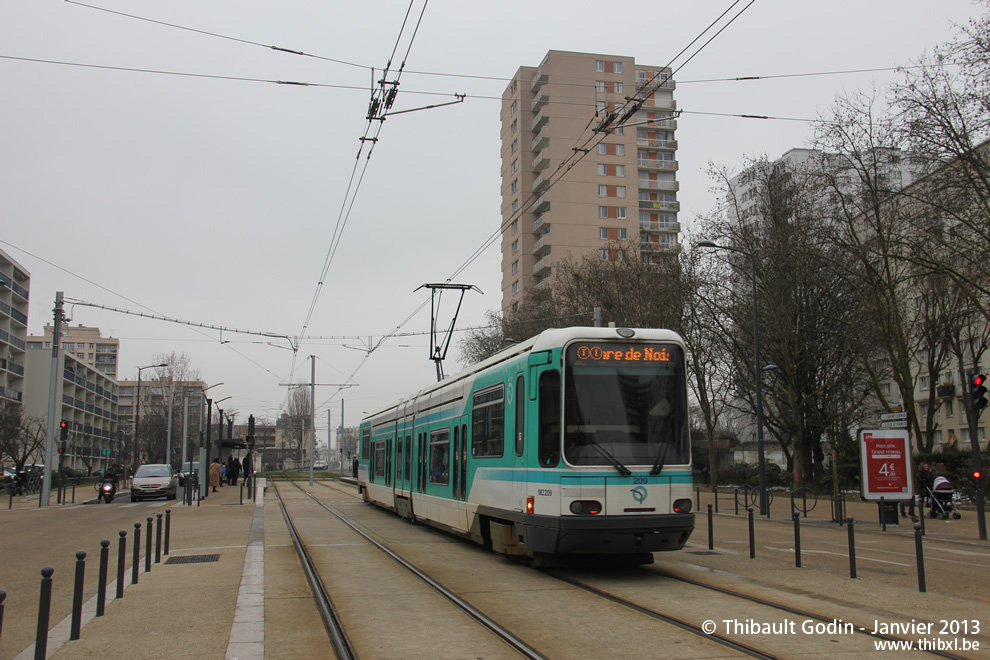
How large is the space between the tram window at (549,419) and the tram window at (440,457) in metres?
A: 5.37

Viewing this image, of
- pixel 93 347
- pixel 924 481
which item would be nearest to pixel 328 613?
pixel 924 481

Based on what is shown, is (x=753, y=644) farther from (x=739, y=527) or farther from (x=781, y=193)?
(x=781, y=193)

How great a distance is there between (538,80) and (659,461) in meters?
66.5

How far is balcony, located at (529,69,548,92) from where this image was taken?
73.1 metres

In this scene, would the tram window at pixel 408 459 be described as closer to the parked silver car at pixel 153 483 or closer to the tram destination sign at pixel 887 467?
the tram destination sign at pixel 887 467

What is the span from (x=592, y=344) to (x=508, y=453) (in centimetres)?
208

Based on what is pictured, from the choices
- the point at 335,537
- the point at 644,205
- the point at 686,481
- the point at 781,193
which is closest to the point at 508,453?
the point at 686,481

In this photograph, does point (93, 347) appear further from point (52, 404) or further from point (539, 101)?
point (52, 404)

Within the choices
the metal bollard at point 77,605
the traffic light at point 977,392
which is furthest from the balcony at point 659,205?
the metal bollard at point 77,605

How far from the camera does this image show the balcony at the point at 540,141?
240 feet

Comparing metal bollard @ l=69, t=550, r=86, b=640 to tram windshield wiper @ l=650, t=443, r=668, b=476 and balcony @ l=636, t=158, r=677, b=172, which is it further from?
balcony @ l=636, t=158, r=677, b=172

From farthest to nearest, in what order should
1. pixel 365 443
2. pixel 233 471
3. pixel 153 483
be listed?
pixel 233 471 → pixel 153 483 → pixel 365 443

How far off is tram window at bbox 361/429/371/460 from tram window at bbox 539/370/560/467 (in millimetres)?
17785

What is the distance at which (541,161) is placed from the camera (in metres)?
73.3
